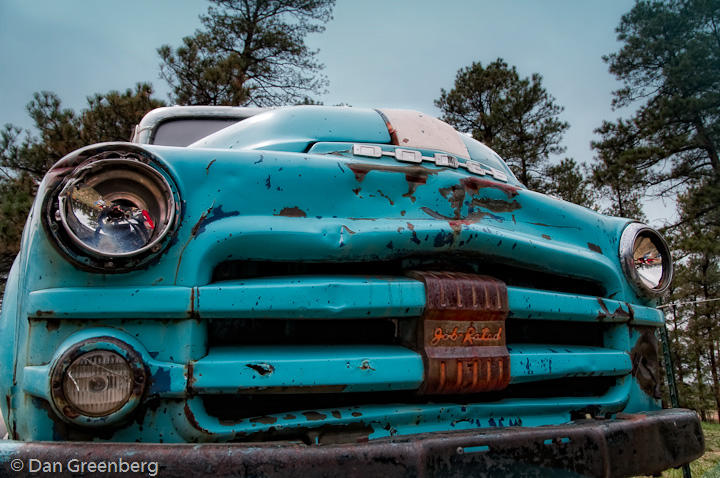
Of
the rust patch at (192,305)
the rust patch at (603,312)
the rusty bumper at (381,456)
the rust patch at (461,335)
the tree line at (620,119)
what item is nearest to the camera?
the rusty bumper at (381,456)

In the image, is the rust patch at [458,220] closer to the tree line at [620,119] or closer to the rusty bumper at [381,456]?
the rusty bumper at [381,456]

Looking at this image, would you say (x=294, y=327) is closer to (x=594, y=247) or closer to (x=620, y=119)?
(x=594, y=247)

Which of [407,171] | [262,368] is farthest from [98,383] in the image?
[407,171]

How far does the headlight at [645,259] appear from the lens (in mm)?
2027

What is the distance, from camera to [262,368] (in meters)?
1.29

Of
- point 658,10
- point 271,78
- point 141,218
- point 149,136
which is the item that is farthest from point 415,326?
point 658,10

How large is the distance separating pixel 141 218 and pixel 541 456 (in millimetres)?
1196

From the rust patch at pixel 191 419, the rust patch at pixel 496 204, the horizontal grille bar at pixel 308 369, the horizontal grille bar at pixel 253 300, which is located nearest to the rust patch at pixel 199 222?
the horizontal grille bar at pixel 253 300

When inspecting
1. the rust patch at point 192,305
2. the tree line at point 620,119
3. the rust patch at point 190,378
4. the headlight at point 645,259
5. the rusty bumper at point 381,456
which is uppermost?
the tree line at point 620,119

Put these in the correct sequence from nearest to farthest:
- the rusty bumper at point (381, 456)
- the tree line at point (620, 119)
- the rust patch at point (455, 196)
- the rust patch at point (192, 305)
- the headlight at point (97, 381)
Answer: the rusty bumper at point (381, 456)
the headlight at point (97, 381)
the rust patch at point (192, 305)
the rust patch at point (455, 196)
the tree line at point (620, 119)

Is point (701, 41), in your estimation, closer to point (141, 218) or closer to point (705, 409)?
point (705, 409)

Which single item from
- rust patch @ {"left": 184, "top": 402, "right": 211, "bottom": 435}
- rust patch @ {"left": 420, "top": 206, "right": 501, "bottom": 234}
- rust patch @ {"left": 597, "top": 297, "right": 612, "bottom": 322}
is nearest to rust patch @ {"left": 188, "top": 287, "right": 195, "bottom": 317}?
rust patch @ {"left": 184, "top": 402, "right": 211, "bottom": 435}

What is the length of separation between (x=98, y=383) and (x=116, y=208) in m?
0.43

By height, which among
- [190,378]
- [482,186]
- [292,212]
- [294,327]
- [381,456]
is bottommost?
[381,456]
